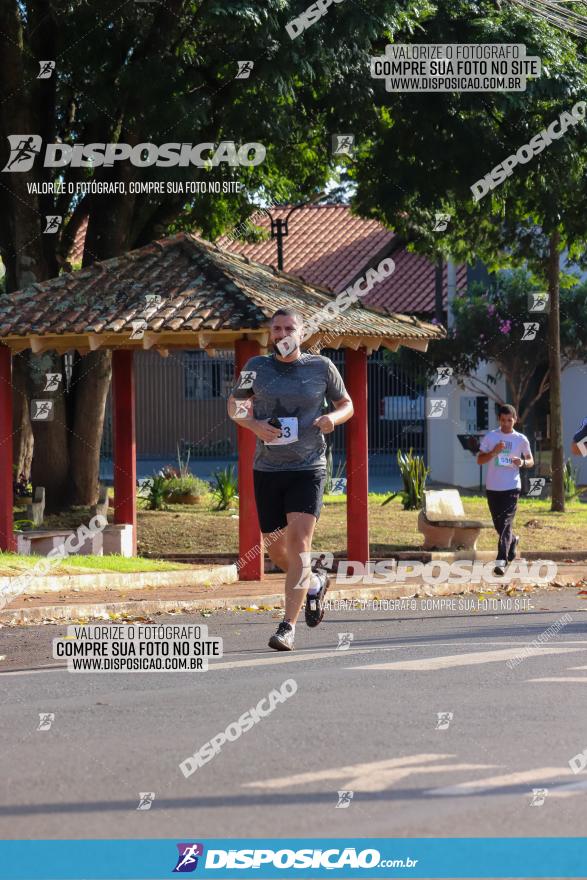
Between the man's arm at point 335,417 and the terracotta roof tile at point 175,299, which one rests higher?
the terracotta roof tile at point 175,299

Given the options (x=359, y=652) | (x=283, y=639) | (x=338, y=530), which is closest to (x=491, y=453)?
(x=338, y=530)

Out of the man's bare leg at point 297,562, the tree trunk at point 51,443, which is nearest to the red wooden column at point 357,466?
the tree trunk at point 51,443

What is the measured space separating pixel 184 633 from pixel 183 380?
31.6m

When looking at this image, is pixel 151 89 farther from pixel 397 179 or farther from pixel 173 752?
pixel 173 752

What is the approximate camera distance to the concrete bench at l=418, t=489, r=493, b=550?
20.5 m

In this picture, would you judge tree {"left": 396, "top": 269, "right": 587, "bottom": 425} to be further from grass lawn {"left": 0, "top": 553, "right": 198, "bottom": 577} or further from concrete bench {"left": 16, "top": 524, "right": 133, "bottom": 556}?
grass lawn {"left": 0, "top": 553, "right": 198, "bottom": 577}

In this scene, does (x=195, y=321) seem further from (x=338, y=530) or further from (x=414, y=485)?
(x=414, y=485)

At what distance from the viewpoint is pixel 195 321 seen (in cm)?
1647

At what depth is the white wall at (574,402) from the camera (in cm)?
3519

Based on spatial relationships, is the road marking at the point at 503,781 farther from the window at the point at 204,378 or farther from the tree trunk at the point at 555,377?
the window at the point at 204,378

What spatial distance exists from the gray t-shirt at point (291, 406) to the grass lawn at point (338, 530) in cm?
1104

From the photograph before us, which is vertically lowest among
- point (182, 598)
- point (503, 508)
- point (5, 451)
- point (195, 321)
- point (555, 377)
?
point (182, 598)

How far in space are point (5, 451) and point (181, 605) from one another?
470 cm

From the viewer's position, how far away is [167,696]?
26.1ft
